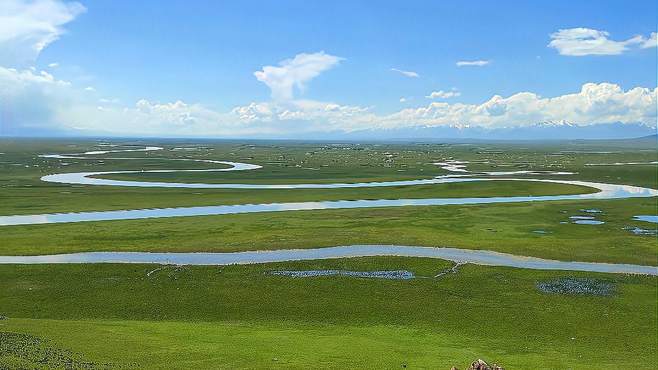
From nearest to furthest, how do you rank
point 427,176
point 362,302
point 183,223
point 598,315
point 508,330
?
1. point 508,330
2. point 598,315
3. point 362,302
4. point 183,223
5. point 427,176

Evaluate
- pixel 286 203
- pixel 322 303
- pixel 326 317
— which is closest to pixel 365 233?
pixel 322 303

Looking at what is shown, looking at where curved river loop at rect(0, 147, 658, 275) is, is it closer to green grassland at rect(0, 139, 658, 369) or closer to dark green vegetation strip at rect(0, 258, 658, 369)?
green grassland at rect(0, 139, 658, 369)

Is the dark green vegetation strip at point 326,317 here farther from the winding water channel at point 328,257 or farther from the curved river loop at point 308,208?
the curved river loop at point 308,208

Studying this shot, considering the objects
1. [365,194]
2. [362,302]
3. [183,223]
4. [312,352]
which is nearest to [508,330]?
[362,302]

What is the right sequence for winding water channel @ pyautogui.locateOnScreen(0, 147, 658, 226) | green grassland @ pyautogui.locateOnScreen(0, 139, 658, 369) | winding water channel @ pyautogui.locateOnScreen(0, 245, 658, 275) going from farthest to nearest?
winding water channel @ pyautogui.locateOnScreen(0, 147, 658, 226) < winding water channel @ pyautogui.locateOnScreen(0, 245, 658, 275) < green grassland @ pyautogui.locateOnScreen(0, 139, 658, 369)

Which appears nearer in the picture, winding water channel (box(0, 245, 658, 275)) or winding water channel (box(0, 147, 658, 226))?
winding water channel (box(0, 245, 658, 275))

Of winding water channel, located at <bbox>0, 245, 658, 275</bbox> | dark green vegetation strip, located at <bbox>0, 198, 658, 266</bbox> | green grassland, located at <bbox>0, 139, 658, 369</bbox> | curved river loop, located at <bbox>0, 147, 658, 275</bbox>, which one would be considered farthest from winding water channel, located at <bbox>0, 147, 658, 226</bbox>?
winding water channel, located at <bbox>0, 245, 658, 275</bbox>

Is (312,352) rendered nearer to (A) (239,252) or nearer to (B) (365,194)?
(A) (239,252)

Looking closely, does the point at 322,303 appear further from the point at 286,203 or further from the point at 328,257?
the point at 286,203
